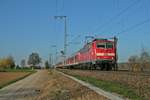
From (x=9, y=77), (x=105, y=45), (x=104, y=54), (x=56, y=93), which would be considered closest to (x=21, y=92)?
(x=56, y=93)

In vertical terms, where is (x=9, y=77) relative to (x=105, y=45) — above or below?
below

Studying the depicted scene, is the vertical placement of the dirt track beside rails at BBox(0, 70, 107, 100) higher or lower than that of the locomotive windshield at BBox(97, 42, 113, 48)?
lower

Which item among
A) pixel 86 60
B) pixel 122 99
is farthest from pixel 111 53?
pixel 122 99

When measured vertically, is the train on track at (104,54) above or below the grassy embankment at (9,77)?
above

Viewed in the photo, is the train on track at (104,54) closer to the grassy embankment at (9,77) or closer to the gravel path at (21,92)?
the gravel path at (21,92)

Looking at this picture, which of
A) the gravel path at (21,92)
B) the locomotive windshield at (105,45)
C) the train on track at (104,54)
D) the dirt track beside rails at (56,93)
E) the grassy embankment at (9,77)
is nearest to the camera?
the dirt track beside rails at (56,93)

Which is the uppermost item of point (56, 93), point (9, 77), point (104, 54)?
point (104, 54)

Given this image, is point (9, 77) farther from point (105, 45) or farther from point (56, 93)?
point (56, 93)

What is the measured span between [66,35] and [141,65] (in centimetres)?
1420

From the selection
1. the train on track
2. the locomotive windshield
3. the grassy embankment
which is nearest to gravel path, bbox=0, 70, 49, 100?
the grassy embankment

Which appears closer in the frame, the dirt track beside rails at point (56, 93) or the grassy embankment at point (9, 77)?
the dirt track beside rails at point (56, 93)

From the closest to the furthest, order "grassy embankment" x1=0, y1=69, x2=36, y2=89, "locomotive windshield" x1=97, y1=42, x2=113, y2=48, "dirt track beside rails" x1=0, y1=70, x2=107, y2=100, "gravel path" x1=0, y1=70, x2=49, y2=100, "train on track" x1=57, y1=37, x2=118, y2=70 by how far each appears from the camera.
A: "dirt track beside rails" x1=0, y1=70, x2=107, y2=100 → "gravel path" x1=0, y1=70, x2=49, y2=100 → "train on track" x1=57, y1=37, x2=118, y2=70 → "locomotive windshield" x1=97, y1=42, x2=113, y2=48 → "grassy embankment" x1=0, y1=69, x2=36, y2=89

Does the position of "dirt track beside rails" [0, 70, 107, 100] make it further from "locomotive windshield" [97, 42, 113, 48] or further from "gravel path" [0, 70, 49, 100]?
"locomotive windshield" [97, 42, 113, 48]

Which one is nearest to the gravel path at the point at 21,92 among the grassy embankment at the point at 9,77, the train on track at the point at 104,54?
the grassy embankment at the point at 9,77
